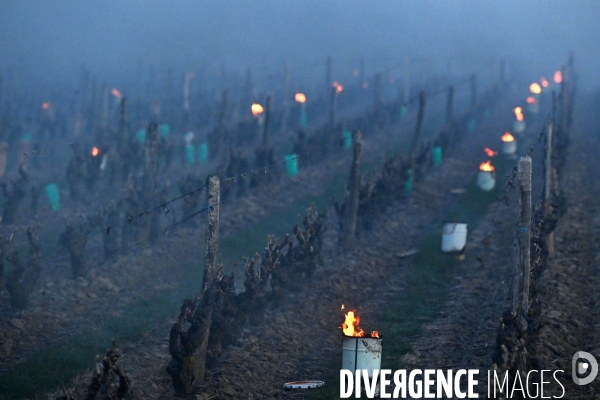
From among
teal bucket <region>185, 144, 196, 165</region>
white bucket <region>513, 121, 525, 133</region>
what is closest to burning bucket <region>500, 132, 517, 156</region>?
white bucket <region>513, 121, 525, 133</region>

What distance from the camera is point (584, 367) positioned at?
38.8 feet

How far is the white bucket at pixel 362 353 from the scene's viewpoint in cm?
1127

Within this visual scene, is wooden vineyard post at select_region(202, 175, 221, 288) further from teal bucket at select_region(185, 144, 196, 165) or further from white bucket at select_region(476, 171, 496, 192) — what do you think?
teal bucket at select_region(185, 144, 196, 165)

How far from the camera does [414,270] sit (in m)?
17.9

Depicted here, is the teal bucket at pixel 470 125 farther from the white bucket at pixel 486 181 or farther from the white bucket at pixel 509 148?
the white bucket at pixel 486 181

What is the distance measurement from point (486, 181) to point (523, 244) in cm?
1341

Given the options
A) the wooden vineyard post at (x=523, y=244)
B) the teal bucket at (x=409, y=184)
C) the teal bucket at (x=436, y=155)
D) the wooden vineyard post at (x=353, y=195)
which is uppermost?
the teal bucket at (x=436, y=155)

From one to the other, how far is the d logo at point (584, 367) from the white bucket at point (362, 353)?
3.06m

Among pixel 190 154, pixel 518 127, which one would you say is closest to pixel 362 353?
pixel 190 154

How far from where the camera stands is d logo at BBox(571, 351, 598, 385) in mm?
11375

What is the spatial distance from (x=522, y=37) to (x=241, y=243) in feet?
281

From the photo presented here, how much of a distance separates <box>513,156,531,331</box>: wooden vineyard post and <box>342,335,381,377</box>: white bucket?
2.23 metres

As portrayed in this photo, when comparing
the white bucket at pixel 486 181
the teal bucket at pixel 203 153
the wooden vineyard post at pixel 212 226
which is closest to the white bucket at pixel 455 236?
the white bucket at pixel 486 181

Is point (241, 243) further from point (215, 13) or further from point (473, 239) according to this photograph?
point (215, 13)
